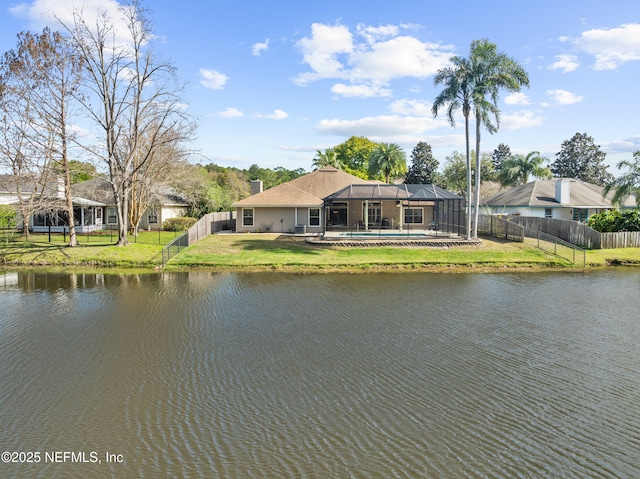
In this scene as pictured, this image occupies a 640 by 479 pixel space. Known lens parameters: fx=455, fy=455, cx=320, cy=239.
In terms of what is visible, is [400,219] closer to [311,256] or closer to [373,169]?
[311,256]

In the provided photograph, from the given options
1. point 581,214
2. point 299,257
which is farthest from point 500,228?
point 299,257

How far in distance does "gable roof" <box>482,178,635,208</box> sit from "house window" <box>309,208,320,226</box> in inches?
729

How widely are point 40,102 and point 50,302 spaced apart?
1642 cm

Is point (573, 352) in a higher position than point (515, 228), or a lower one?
lower

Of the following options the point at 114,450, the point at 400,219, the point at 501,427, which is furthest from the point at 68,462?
the point at 400,219

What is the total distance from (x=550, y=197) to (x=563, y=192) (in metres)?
1.38

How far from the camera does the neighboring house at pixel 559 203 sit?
40.4m

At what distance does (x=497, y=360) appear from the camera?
11047mm

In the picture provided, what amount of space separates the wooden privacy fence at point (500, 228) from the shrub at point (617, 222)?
19.9 feet

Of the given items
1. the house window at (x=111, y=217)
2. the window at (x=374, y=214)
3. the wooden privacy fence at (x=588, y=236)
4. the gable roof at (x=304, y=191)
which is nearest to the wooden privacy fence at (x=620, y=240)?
the wooden privacy fence at (x=588, y=236)

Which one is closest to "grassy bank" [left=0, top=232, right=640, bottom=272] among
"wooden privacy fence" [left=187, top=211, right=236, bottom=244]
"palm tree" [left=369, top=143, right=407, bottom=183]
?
"wooden privacy fence" [left=187, top=211, right=236, bottom=244]

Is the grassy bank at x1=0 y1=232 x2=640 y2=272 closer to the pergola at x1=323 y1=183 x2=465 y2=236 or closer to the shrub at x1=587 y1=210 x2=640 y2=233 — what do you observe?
the shrub at x1=587 y1=210 x2=640 y2=233

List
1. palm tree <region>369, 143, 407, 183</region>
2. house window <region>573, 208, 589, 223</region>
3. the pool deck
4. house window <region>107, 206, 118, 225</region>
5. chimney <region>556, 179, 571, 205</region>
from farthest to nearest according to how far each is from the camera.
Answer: palm tree <region>369, 143, 407, 183</region> → house window <region>107, 206, 118, 225</region> → house window <region>573, 208, 589, 223</region> → chimney <region>556, 179, 571, 205</region> → the pool deck

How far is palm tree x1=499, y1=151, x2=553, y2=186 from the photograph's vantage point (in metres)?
53.0
